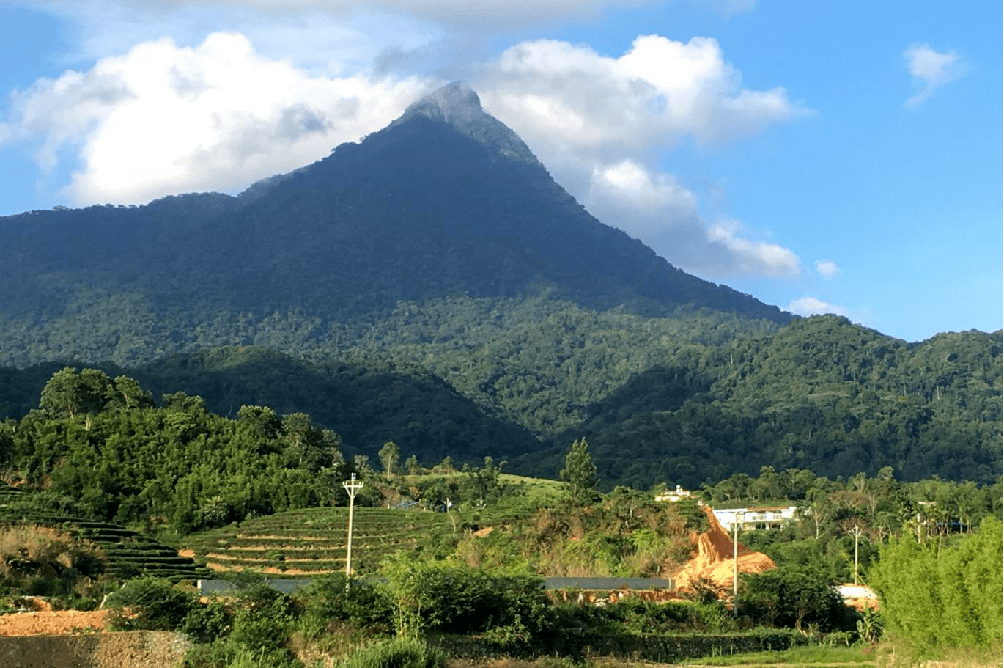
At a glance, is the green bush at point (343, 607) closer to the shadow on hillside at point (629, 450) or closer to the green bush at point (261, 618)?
the green bush at point (261, 618)

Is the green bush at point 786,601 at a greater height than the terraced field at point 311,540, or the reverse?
the terraced field at point 311,540

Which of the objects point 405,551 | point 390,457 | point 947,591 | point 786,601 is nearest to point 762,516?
point 390,457

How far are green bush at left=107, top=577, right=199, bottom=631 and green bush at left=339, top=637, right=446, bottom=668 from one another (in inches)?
218

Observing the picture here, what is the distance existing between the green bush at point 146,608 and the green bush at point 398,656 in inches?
218

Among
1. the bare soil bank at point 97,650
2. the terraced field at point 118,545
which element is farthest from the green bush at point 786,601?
the bare soil bank at point 97,650

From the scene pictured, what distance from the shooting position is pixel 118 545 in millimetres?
50656

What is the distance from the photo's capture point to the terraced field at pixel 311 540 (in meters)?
59.8

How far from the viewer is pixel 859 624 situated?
4622 cm

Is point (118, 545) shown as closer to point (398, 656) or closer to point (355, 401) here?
point (398, 656)

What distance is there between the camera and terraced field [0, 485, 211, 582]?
47.7 meters

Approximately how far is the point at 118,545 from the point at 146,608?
1674cm

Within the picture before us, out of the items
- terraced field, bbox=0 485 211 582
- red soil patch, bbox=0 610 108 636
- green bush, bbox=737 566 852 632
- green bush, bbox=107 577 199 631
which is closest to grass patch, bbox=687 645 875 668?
green bush, bbox=737 566 852 632

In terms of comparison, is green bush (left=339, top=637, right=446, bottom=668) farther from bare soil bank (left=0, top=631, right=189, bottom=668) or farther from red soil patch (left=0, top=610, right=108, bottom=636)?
red soil patch (left=0, top=610, right=108, bottom=636)

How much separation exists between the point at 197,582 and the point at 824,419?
5091 inches
